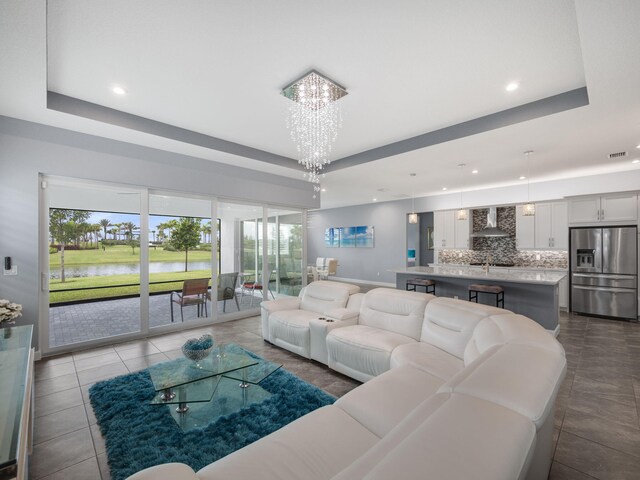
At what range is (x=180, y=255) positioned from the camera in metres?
5.00

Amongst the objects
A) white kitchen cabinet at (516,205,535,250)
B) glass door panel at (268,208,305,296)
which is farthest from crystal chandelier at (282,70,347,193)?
white kitchen cabinet at (516,205,535,250)

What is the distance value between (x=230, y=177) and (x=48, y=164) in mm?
2447

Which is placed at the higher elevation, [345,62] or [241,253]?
[345,62]

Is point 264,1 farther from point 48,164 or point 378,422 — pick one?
point 48,164

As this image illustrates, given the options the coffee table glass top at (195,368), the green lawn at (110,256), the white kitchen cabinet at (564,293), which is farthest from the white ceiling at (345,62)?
the white kitchen cabinet at (564,293)

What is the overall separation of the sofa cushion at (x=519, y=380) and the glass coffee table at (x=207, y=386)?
5.50 ft

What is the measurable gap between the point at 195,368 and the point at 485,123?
14.0 ft

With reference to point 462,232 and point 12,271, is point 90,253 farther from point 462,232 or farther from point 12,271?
point 462,232

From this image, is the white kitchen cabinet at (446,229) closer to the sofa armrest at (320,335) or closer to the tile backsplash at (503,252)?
the tile backsplash at (503,252)

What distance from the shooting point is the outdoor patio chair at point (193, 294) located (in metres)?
4.90

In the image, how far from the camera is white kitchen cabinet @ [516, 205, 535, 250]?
6.84 metres

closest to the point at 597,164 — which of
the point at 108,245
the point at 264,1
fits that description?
the point at 264,1

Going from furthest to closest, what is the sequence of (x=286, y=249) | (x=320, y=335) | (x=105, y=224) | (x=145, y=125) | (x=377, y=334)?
(x=286, y=249) < (x=105, y=224) < (x=145, y=125) < (x=320, y=335) < (x=377, y=334)

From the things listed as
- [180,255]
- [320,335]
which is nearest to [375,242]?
[180,255]
